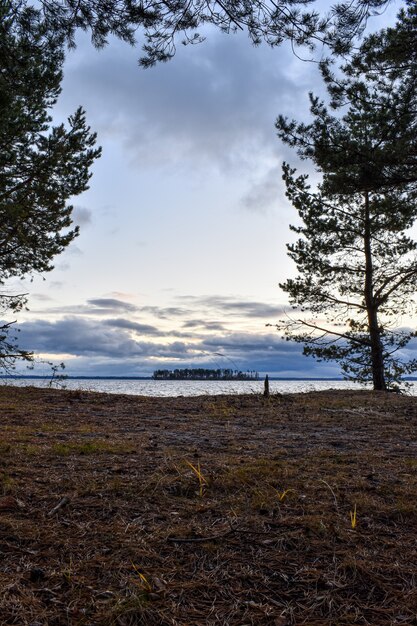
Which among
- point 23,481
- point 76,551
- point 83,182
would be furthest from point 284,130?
point 76,551

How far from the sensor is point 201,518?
11.1 feet

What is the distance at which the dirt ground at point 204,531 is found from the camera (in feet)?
7.84

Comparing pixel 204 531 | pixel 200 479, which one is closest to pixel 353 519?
pixel 204 531

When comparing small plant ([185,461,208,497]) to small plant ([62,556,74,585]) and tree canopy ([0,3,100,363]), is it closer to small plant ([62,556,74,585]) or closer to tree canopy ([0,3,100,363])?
small plant ([62,556,74,585])

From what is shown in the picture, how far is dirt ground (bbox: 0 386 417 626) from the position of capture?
7.84ft

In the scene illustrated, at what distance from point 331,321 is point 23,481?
14.8 m

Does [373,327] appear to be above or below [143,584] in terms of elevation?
above

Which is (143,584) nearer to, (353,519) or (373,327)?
(353,519)

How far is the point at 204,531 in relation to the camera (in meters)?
3.16

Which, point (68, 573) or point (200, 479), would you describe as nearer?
point (68, 573)

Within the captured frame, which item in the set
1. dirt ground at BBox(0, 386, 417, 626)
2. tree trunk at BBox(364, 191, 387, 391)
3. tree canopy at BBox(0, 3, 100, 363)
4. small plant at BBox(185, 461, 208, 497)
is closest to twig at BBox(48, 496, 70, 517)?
dirt ground at BBox(0, 386, 417, 626)

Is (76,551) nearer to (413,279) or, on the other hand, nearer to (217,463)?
(217,463)

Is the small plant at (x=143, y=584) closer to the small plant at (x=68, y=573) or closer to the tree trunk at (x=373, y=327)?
the small plant at (x=68, y=573)

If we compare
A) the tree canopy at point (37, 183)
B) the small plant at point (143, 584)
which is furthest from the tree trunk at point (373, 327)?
the small plant at point (143, 584)
